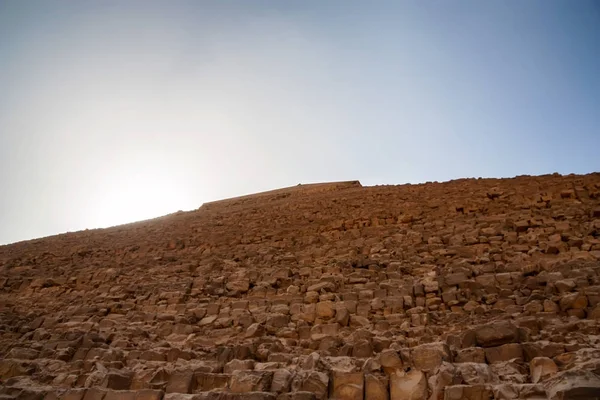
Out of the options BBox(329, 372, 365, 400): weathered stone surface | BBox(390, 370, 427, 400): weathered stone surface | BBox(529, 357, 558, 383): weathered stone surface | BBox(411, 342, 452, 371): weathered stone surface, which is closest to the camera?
BBox(529, 357, 558, 383): weathered stone surface

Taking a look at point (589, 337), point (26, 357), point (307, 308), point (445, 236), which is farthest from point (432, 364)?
point (26, 357)

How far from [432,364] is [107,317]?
5.47 metres

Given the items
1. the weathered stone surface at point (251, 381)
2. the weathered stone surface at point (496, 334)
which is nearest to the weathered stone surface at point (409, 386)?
the weathered stone surface at point (496, 334)

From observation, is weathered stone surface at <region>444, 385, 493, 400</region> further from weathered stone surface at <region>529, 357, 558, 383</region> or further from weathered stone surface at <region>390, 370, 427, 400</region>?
weathered stone surface at <region>529, 357, 558, 383</region>

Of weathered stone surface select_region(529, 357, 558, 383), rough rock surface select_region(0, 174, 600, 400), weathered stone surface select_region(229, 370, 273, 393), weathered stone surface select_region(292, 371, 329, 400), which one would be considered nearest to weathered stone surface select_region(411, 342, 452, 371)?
rough rock surface select_region(0, 174, 600, 400)

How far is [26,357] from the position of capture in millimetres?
5754

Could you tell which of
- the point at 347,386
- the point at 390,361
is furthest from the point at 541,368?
the point at 347,386

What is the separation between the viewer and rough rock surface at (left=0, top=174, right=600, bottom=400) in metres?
3.91

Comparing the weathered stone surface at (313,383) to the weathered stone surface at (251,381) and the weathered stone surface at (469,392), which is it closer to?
the weathered stone surface at (251,381)

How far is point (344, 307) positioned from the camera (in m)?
5.85

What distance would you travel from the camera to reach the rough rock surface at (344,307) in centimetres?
391

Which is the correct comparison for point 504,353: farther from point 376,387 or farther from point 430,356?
point 376,387

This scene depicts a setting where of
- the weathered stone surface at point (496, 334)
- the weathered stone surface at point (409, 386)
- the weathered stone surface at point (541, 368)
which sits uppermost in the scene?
the weathered stone surface at point (496, 334)

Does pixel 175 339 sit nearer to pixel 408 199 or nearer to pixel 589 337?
pixel 589 337
